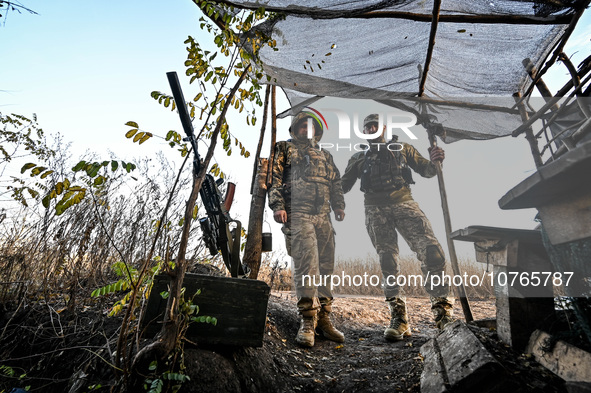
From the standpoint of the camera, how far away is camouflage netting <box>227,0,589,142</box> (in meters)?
2.23

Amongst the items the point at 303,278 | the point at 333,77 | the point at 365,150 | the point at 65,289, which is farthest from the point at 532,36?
the point at 65,289

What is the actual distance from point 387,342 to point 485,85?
9.55 ft

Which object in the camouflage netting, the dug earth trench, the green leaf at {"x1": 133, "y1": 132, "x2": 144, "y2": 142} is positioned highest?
the camouflage netting

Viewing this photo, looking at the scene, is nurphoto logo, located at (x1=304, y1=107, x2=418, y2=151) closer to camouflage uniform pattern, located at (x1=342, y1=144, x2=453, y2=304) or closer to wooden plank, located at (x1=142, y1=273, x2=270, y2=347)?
camouflage uniform pattern, located at (x1=342, y1=144, x2=453, y2=304)

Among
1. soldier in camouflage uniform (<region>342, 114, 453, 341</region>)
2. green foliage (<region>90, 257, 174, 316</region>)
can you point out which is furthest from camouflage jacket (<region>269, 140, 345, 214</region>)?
green foliage (<region>90, 257, 174, 316</region>)

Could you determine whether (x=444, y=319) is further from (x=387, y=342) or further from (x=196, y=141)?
(x=196, y=141)

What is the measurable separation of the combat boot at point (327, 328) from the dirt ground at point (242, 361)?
88 mm

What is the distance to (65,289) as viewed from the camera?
320 cm

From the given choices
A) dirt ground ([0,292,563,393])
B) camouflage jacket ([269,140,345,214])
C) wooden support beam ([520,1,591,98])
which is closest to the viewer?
dirt ground ([0,292,563,393])

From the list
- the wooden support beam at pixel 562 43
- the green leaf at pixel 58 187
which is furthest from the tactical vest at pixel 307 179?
the green leaf at pixel 58 187

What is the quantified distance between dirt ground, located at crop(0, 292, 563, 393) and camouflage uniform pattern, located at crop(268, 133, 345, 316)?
0.55 metres

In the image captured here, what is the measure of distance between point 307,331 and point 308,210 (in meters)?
1.37

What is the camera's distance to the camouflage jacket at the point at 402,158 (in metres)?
3.72

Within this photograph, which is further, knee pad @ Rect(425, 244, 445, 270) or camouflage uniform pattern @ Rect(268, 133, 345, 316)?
camouflage uniform pattern @ Rect(268, 133, 345, 316)
